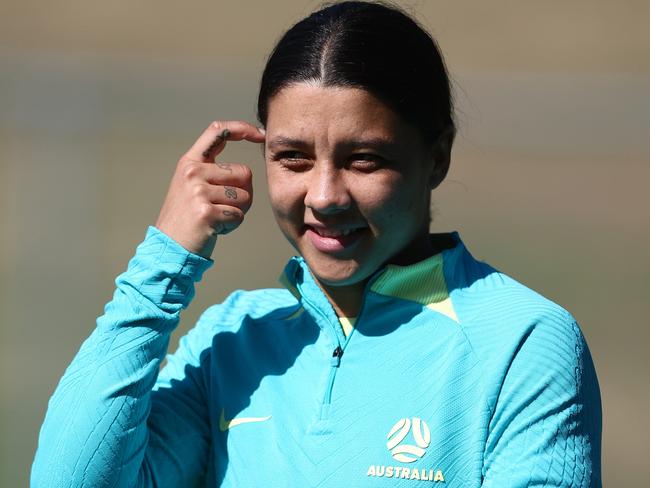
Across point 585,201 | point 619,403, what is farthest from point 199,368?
point 585,201

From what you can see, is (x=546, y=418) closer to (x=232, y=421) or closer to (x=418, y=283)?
(x=418, y=283)

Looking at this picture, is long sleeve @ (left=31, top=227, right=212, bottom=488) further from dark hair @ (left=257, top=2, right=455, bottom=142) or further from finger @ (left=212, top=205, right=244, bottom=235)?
dark hair @ (left=257, top=2, right=455, bottom=142)

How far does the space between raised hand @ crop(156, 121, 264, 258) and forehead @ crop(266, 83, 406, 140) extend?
16cm

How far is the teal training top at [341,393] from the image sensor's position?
1.57 m

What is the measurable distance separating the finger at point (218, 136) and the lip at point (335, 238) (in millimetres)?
249

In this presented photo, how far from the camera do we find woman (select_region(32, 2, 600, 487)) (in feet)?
5.24

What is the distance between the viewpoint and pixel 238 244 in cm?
662

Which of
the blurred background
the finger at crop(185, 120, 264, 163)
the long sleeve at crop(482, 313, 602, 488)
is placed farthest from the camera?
the blurred background

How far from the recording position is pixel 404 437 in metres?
1.63

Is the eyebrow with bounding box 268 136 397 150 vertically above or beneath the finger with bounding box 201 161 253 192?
above

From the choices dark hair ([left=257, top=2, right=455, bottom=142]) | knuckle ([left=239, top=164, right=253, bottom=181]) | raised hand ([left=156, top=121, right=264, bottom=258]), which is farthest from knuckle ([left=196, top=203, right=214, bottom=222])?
dark hair ([left=257, top=2, right=455, bottom=142])

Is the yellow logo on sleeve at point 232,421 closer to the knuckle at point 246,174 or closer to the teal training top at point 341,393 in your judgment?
the teal training top at point 341,393

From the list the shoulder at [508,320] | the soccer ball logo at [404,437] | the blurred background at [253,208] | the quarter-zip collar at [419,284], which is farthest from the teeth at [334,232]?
the blurred background at [253,208]

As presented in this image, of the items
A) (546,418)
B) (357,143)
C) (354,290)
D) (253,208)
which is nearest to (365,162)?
(357,143)
